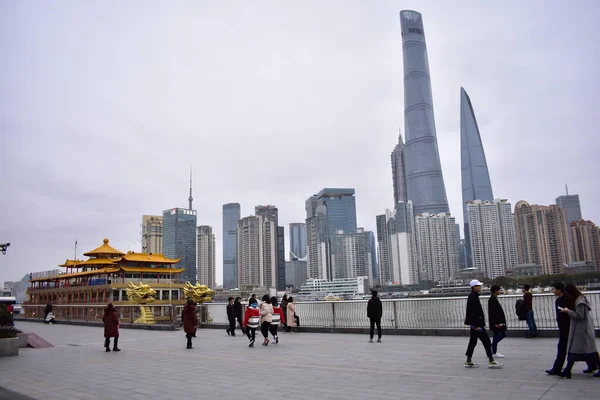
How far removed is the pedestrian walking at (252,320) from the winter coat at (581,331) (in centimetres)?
939

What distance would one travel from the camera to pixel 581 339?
797 centimetres

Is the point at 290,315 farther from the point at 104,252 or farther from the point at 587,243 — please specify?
the point at 587,243

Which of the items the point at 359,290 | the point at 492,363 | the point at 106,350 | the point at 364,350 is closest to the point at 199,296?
the point at 106,350

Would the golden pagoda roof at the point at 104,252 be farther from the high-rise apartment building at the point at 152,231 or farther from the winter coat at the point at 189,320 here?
the high-rise apartment building at the point at 152,231

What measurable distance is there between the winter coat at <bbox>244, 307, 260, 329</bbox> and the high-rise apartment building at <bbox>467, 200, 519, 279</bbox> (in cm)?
18342

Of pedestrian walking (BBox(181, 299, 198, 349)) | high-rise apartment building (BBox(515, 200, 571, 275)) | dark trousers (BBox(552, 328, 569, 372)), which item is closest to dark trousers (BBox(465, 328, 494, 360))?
dark trousers (BBox(552, 328, 569, 372))

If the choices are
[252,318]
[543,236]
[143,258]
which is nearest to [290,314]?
[252,318]

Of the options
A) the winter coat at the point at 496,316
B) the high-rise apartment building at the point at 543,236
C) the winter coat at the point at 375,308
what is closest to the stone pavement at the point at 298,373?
the winter coat at the point at 496,316

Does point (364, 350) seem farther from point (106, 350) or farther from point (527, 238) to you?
point (527, 238)

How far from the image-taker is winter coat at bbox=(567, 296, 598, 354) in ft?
26.0

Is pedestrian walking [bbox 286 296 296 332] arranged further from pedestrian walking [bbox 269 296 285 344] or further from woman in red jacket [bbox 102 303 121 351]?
woman in red jacket [bbox 102 303 121 351]

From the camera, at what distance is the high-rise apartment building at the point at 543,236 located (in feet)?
497

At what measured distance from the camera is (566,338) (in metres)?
8.38

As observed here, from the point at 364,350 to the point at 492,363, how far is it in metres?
4.26
